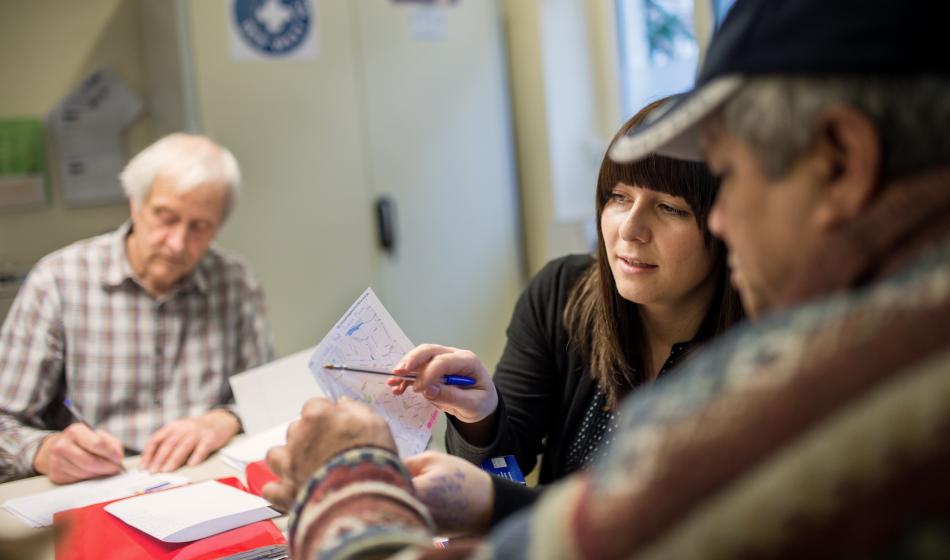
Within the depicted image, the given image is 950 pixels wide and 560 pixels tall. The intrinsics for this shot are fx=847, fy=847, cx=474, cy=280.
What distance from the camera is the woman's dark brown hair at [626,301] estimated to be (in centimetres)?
132

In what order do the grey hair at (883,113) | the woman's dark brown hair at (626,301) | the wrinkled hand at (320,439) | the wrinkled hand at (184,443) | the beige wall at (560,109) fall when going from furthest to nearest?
1. the beige wall at (560,109)
2. the wrinkled hand at (184,443)
3. the woman's dark brown hair at (626,301)
4. the wrinkled hand at (320,439)
5. the grey hair at (883,113)

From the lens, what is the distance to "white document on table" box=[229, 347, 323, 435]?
5.81ft

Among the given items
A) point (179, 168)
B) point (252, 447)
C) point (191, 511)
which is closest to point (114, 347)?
point (179, 168)

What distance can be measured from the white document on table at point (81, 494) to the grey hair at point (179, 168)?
0.78 m

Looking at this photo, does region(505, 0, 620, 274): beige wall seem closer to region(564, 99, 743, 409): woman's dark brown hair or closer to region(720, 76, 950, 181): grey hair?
region(564, 99, 743, 409): woman's dark brown hair

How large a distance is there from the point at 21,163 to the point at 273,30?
3.32ft

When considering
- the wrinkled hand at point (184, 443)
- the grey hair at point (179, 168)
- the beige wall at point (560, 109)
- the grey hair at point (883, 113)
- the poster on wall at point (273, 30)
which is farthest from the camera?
the beige wall at point (560, 109)

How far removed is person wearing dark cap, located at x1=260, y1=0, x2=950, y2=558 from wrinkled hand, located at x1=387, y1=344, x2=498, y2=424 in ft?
1.44

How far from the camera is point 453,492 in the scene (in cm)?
98

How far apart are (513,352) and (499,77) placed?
1.97 meters

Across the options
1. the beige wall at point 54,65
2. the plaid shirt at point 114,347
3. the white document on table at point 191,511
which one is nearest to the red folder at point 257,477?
the white document on table at point 191,511

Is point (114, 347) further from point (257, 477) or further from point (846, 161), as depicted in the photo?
point (846, 161)

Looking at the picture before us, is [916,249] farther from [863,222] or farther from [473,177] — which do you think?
[473,177]

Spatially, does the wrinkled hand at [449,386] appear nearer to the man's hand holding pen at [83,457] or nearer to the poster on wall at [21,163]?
the man's hand holding pen at [83,457]
